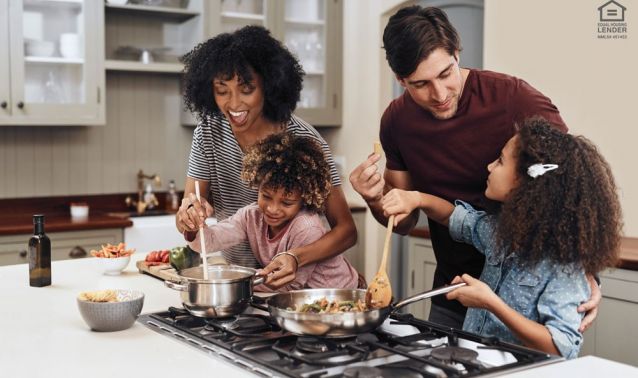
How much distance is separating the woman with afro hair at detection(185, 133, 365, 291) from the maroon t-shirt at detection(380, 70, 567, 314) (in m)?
0.26

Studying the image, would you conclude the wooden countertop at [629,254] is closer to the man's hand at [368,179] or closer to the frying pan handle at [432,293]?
the man's hand at [368,179]

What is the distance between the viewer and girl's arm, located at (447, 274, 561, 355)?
5.31 feet

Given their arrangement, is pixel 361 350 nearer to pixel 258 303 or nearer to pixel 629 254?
pixel 258 303

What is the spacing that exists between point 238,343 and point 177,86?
3605mm

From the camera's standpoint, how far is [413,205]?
1952mm

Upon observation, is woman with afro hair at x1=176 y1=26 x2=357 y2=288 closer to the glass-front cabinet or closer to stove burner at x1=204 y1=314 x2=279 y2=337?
stove burner at x1=204 y1=314 x2=279 y2=337

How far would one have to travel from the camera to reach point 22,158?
4.54 meters

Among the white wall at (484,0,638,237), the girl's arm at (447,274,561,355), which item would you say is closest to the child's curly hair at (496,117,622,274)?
the girl's arm at (447,274,561,355)

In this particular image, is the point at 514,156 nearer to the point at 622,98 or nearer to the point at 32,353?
the point at 32,353

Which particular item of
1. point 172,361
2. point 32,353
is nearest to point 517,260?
point 172,361

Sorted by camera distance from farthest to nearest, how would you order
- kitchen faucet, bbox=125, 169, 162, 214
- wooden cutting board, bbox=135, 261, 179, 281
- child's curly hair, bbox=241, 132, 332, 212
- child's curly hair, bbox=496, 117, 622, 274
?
kitchen faucet, bbox=125, 169, 162, 214
wooden cutting board, bbox=135, 261, 179, 281
child's curly hair, bbox=241, 132, 332, 212
child's curly hair, bbox=496, 117, 622, 274

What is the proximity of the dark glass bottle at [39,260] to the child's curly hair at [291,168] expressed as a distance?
23.8 inches

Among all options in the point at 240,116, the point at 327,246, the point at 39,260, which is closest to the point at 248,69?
the point at 240,116

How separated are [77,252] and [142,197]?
0.77m
